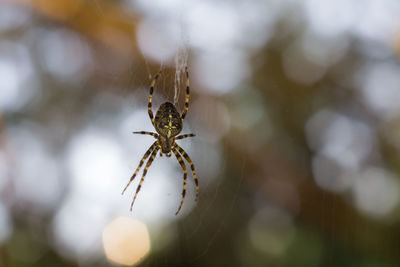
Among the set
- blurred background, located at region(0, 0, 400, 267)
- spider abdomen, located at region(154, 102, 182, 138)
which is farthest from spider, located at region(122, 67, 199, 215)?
blurred background, located at region(0, 0, 400, 267)

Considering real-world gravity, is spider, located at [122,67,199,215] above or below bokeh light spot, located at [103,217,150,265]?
above

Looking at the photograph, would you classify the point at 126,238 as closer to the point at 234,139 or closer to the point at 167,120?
the point at 234,139

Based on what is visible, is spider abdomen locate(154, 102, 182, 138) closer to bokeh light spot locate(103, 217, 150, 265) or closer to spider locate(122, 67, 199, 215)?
spider locate(122, 67, 199, 215)

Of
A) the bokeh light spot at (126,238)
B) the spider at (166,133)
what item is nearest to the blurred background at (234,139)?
the bokeh light spot at (126,238)

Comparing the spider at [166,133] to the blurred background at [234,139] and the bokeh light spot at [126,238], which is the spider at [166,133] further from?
the bokeh light spot at [126,238]

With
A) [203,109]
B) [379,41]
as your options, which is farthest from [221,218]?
[379,41]

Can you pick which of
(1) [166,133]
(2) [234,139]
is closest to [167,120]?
(1) [166,133]
